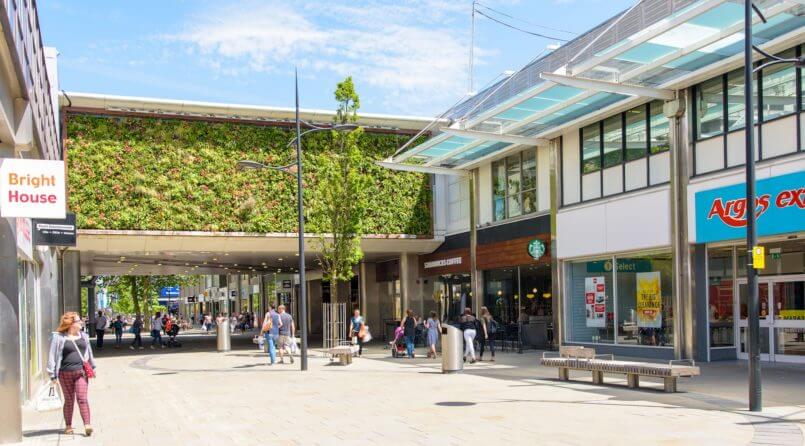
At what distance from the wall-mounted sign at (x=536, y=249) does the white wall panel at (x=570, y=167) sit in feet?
5.69

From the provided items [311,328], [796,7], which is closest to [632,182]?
[796,7]

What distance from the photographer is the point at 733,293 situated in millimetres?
19328

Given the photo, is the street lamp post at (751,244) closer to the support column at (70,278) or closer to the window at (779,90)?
the window at (779,90)

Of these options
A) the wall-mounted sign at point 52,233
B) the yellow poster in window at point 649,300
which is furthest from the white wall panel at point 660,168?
the wall-mounted sign at point 52,233

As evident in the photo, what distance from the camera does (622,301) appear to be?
2203 cm

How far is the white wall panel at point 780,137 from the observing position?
16.3 m

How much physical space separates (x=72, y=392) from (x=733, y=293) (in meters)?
15.1

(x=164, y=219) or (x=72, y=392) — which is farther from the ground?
(x=164, y=219)

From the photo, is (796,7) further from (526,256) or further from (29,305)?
(29,305)

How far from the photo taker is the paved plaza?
981 cm

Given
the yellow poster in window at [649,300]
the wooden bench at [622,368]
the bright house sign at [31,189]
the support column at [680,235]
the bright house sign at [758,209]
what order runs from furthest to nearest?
the yellow poster in window at [649,300], the support column at [680,235], the bright house sign at [758,209], the wooden bench at [622,368], the bright house sign at [31,189]

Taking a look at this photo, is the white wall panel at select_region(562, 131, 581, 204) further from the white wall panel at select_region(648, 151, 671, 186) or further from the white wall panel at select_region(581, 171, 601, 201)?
the white wall panel at select_region(648, 151, 671, 186)

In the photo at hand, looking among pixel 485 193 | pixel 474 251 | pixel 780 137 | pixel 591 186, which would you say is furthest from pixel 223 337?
pixel 780 137

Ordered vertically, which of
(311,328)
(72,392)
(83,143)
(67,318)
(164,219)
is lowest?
(311,328)
